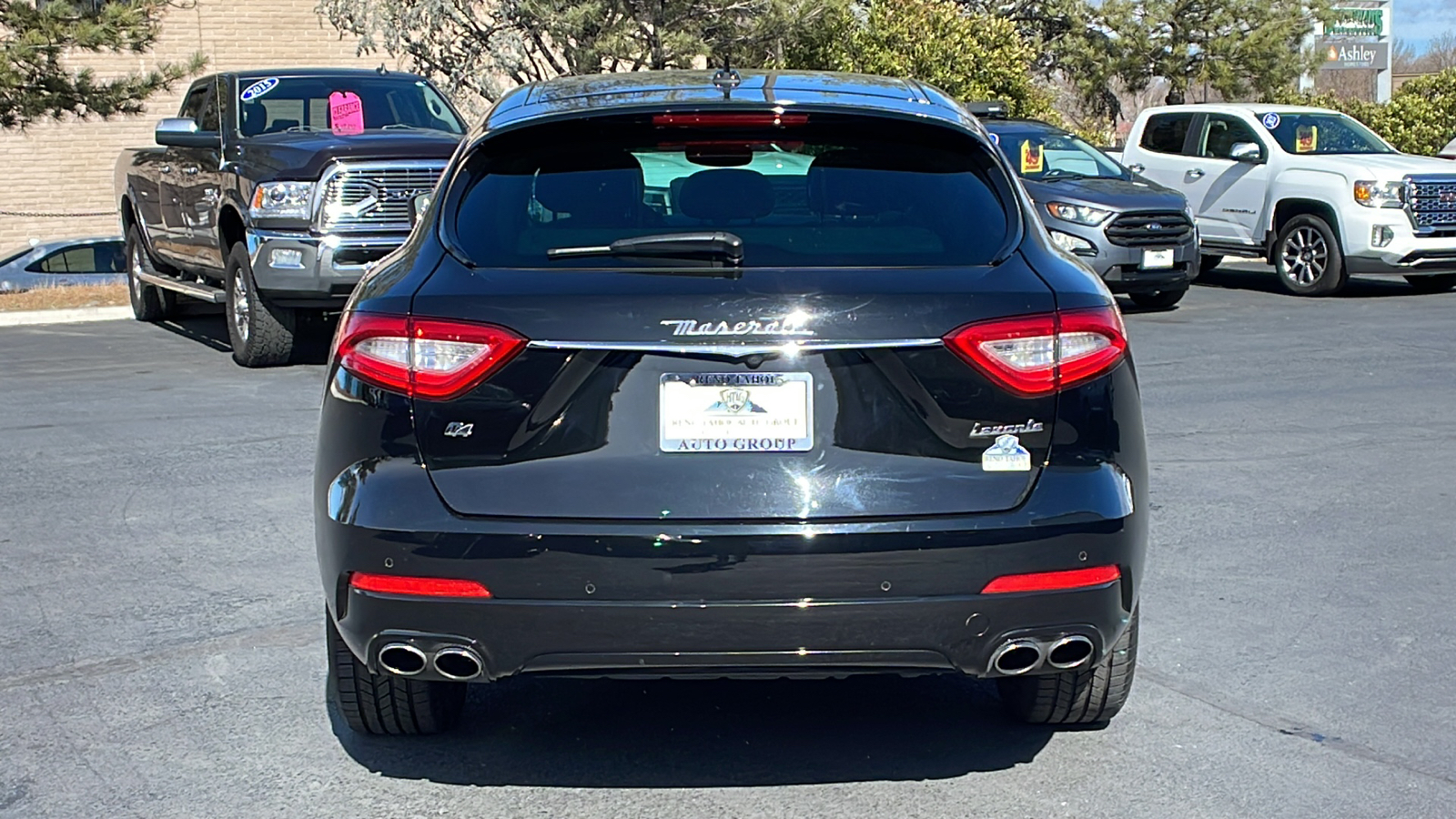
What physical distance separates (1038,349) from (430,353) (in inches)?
52.3

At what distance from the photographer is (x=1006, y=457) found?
365 cm

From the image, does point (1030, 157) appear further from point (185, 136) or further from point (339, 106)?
point (185, 136)

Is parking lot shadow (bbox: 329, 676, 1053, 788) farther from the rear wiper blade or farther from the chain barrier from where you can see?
the chain barrier

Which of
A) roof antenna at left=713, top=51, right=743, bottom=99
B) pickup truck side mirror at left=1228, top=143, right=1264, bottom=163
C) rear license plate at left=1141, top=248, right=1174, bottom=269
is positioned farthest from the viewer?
pickup truck side mirror at left=1228, top=143, right=1264, bottom=163

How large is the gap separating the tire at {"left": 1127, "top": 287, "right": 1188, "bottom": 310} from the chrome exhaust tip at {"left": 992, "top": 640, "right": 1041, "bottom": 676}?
449 inches

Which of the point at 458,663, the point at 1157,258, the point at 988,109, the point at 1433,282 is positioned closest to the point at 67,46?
the point at 988,109

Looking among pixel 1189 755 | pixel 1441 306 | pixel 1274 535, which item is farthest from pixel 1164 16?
pixel 1189 755

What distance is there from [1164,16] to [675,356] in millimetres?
30946

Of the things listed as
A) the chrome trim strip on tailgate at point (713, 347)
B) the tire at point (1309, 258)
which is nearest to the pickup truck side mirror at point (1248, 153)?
the tire at point (1309, 258)

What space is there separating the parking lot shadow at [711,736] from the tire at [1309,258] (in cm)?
1212

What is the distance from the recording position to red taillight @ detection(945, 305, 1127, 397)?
367 cm

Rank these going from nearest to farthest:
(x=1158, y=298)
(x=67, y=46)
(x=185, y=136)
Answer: (x=185, y=136)
(x=1158, y=298)
(x=67, y=46)

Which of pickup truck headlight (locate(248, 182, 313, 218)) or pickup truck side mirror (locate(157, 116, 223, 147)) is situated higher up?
pickup truck side mirror (locate(157, 116, 223, 147))

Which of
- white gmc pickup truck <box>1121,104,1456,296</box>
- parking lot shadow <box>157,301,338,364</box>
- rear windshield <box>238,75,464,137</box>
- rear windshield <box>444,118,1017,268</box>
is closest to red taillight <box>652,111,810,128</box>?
rear windshield <box>444,118,1017,268</box>
